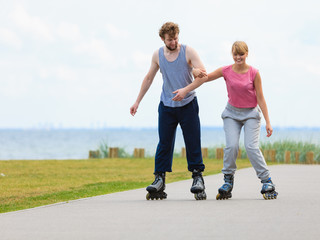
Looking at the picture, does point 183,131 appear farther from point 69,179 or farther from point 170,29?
point 69,179

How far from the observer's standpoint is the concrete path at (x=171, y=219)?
5469mm

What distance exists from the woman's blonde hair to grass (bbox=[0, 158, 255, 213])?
316 cm

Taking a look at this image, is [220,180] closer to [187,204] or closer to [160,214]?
[187,204]

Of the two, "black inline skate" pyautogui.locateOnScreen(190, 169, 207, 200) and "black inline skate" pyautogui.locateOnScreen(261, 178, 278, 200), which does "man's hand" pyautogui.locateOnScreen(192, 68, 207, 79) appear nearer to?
"black inline skate" pyautogui.locateOnScreen(190, 169, 207, 200)

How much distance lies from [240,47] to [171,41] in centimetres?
86

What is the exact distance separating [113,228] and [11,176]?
368 inches

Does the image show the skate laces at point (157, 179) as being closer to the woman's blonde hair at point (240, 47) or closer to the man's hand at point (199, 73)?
the man's hand at point (199, 73)

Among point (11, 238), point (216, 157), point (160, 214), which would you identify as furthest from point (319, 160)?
point (11, 238)

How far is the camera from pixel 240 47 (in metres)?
7.88

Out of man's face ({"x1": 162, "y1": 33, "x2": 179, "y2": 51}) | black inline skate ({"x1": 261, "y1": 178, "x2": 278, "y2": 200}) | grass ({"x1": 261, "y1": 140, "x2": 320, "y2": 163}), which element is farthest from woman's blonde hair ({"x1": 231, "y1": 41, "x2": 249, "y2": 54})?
grass ({"x1": 261, "y1": 140, "x2": 320, "y2": 163})

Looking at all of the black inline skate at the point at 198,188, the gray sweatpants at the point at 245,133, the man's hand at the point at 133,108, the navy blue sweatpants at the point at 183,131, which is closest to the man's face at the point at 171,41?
the navy blue sweatpants at the point at 183,131

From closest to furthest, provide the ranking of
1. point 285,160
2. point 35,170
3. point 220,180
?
point 220,180
point 35,170
point 285,160

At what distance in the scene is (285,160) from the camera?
2003 cm

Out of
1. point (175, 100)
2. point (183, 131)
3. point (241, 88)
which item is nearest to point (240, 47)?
point (241, 88)
